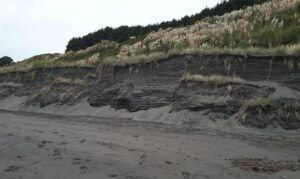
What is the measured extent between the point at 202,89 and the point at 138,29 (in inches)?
1358

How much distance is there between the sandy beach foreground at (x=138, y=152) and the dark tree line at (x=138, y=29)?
26623 millimetres

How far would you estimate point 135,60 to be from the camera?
2458 centimetres

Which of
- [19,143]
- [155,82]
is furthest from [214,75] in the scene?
[19,143]

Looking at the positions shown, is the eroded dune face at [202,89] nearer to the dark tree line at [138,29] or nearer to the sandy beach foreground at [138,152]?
the sandy beach foreground at [138,152]

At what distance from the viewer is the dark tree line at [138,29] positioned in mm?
42000

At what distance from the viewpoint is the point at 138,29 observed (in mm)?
51750

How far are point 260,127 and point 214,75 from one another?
4.55m

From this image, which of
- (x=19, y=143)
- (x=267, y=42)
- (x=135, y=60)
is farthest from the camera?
(x=135, y=60)

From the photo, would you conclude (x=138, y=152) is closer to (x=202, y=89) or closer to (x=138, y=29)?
(x=202, y=89)

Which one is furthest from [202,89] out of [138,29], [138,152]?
[138,29]

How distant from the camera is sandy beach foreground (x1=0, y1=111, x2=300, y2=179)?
842 cm

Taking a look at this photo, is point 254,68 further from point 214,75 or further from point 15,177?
point 15,177

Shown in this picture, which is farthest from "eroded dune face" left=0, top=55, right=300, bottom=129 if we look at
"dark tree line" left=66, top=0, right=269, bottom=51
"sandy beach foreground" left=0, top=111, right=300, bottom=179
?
"dark tree line" left=66, top=0, right=269, bottom=51

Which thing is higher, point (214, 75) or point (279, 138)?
point (214, 75)
